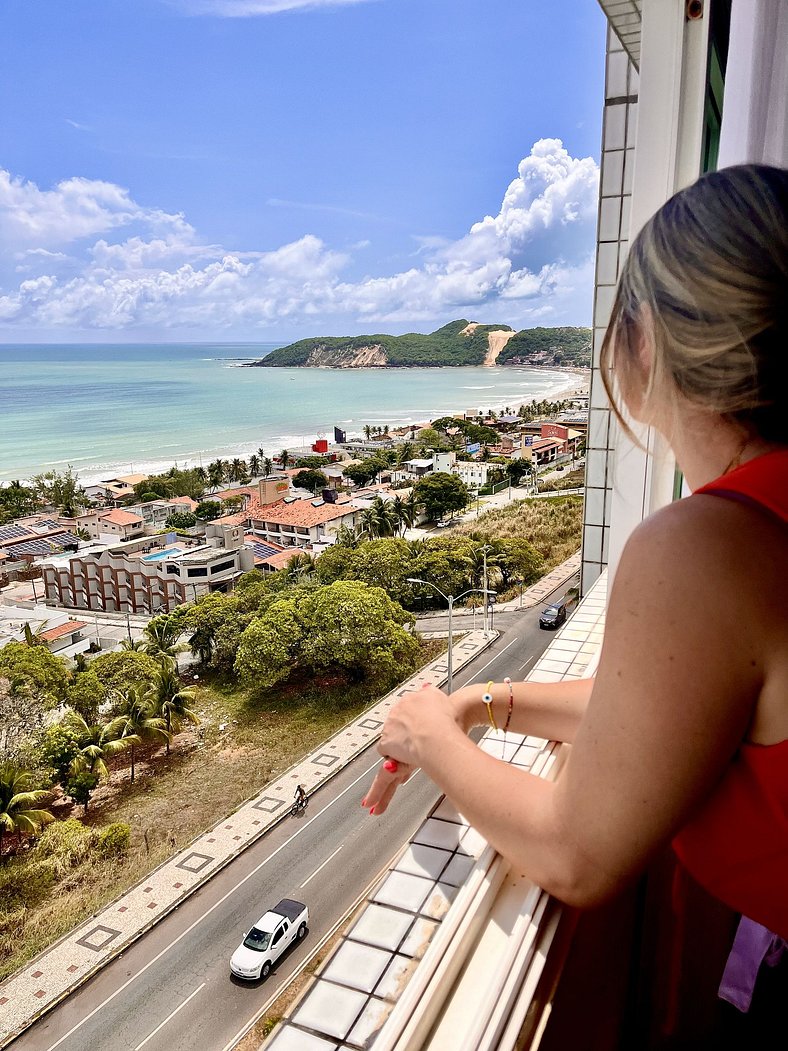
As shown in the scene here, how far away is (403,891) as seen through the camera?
2.81 ft

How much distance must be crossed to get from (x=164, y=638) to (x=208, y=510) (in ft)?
41.1

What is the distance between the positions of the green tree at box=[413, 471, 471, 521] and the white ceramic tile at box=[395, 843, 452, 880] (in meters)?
20.8

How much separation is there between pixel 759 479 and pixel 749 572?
2.1 inches

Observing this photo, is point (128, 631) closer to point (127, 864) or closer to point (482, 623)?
point (482, 623)

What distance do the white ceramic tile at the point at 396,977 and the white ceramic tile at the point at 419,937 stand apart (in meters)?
0.01

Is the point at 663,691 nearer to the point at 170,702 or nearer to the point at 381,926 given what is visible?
the point at 381,926

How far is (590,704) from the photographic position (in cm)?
38

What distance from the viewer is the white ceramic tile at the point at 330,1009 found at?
28.5 inches

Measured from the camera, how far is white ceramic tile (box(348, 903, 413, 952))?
2.52ft

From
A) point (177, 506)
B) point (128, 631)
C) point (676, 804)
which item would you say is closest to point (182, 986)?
point (676, 804)

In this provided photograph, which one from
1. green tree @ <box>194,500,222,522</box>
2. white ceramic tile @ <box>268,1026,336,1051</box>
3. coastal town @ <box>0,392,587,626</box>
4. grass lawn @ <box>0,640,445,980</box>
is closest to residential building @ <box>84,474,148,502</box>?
coastal town @ <box>0,392,587,626</box>

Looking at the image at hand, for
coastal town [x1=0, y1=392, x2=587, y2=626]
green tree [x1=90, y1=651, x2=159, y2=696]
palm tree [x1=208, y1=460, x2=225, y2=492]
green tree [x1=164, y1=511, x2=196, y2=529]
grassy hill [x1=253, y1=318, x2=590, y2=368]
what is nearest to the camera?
green tree [x1=90, y1=651, x2=159, y2=696]

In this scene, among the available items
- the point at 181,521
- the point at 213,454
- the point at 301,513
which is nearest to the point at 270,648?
the point at 301,513

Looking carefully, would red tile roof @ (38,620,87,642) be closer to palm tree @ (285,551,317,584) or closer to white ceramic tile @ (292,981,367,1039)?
palm tree @ (285,551,317,584)
